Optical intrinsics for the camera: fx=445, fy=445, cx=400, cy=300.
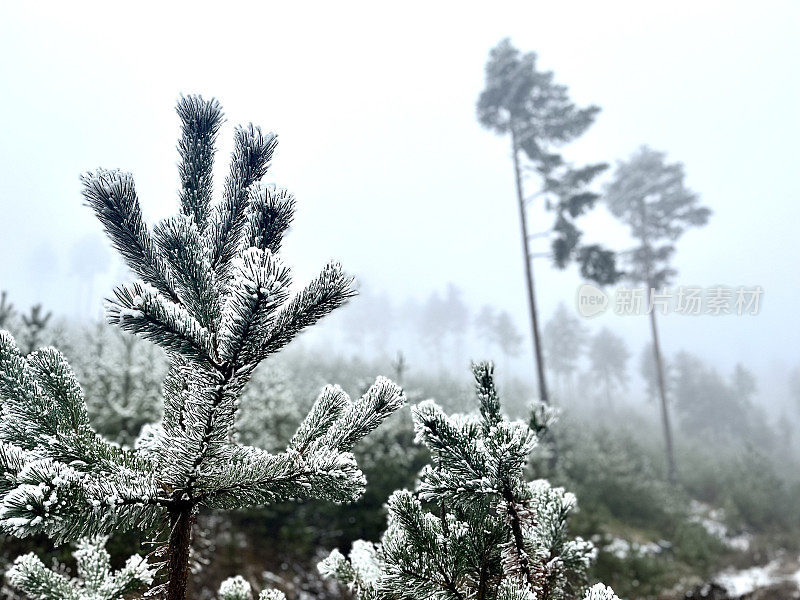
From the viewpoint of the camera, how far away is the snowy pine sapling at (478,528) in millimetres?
1164

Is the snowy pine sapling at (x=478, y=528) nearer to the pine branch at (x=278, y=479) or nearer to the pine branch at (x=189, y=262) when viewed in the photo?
the pine branch at (x=278, y=479)

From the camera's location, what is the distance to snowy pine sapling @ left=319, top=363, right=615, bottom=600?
116cm

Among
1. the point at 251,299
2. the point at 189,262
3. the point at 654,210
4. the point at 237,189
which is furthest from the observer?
the point at 654,210

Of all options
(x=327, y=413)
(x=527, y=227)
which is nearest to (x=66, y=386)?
(x=327, y=413)

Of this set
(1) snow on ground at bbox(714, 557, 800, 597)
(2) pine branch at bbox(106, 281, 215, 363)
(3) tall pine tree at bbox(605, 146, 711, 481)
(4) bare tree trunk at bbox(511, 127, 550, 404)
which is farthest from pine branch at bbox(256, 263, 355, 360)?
(3) tall pine tree at bbox(605, 146, 711, 481)

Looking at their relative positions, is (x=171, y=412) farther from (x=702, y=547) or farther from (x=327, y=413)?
(x=702, y=547)

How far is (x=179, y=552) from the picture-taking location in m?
1.13

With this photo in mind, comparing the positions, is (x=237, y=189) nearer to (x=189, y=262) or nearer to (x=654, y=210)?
(x=189, y=262)

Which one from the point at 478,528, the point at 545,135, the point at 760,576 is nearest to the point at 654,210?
the point at 545,135

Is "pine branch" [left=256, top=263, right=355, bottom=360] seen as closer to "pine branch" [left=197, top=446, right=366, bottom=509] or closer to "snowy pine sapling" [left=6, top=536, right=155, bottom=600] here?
"pine branch" [left=197, top=446, right=366, bottom=509]

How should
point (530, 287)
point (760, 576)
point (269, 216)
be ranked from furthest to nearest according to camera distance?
point (530, 287)
point (760, 576)
point (269, 216)

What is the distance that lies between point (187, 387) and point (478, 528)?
3.02ft

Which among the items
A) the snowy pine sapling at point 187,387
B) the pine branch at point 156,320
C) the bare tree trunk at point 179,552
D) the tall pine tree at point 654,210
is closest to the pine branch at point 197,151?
the snowy pine sapling at point 187,387

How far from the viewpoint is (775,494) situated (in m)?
15.0
